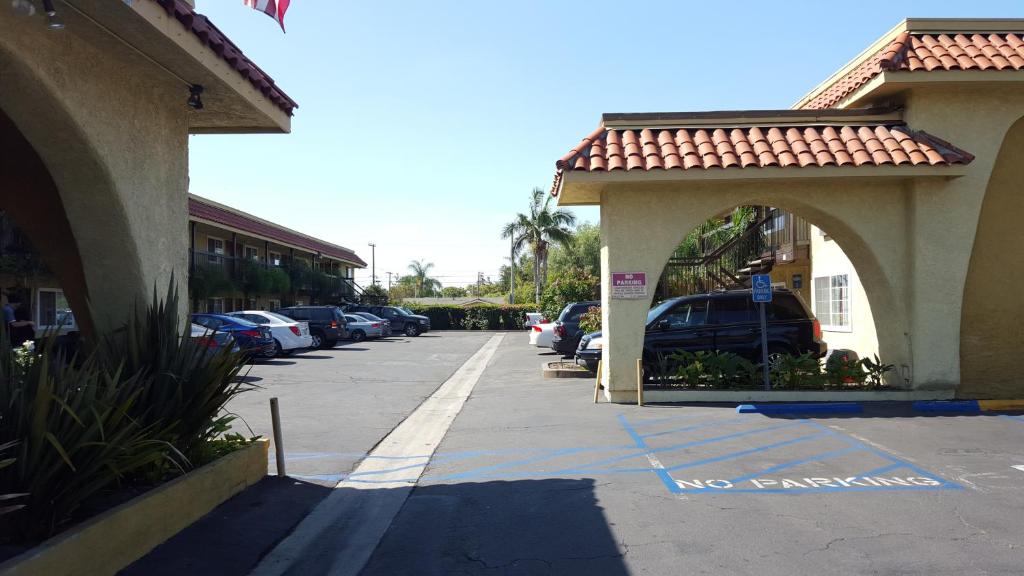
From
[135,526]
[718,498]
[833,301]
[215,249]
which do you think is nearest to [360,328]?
[215,249]

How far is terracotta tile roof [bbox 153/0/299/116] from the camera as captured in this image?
5.91 m

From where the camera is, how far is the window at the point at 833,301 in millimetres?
15172

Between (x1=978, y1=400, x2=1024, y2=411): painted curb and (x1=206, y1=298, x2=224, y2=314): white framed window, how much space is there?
86.1 feet

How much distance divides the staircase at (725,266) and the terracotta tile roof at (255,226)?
523 inches

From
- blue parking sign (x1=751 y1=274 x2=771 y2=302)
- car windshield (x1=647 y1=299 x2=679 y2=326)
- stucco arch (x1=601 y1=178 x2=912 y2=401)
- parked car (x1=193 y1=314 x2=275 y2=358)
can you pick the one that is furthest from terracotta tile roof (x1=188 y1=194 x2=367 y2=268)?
blue parking sign (x1=751 y1=274 x2=771 y2=302)

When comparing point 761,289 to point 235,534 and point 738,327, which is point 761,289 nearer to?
point 738,327

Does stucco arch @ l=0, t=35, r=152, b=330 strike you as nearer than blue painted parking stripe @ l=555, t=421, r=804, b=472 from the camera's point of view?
Yes

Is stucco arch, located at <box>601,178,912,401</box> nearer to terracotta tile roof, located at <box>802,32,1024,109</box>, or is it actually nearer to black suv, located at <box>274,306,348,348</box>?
terracotta tile roof, located at <box>802,32,1024,109</box>

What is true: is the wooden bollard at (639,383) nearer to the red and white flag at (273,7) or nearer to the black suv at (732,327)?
the black suv at (732,327)

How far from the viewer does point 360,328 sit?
110ft

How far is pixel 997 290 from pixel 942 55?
150 inches

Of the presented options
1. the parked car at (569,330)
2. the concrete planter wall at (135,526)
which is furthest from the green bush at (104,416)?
the parked car at (569,330)

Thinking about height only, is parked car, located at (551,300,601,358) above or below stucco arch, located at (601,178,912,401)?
below

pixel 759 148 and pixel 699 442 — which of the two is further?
pixel 759 148
